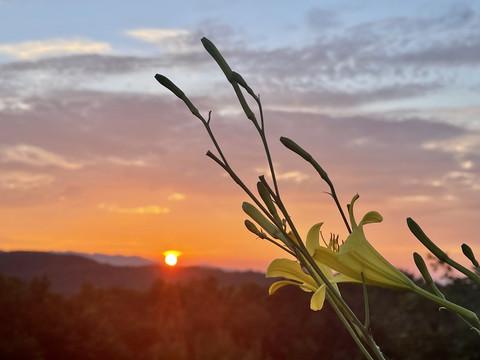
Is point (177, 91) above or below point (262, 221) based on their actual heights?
above

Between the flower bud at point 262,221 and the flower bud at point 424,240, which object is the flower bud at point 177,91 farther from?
the flower bud at point 424,240

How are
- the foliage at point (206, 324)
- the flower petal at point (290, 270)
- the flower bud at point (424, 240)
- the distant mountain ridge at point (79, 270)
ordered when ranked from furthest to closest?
the distant mountain ridge at point (79, 270), the foliage at point (206, 324), the flower petal at point (290, 270), the flower bud at point (424, 240)

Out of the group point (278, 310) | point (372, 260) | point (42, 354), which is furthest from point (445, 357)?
point (372, 260)

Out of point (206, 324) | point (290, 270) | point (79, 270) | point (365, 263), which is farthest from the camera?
point (79, 270)

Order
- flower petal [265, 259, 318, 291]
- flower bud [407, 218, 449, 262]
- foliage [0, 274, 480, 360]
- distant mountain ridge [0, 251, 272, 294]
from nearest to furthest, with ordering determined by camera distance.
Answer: flower bud [407, 218, 449, 262] → flower petal [265, 259, 318, 291] → foliage [0, 274, 480, 360] → distant mountain ridge [0, 251, 272, 294]

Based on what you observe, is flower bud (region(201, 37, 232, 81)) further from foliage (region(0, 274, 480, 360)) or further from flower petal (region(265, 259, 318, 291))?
foliage (region(0, 274, 480, 360))

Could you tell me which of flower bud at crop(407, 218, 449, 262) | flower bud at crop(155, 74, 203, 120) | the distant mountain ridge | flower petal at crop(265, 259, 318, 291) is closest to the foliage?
flower petal at crop(265, 259, 318, 291)

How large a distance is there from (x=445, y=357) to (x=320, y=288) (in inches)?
263

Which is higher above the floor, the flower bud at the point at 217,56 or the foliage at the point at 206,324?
the flower bud at the point at 217,56

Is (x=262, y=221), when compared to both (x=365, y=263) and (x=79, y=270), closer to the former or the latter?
(x=365, y=263)

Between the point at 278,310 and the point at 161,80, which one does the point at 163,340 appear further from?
the point at 161,80

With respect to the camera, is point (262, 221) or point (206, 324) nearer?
point (262, 221)

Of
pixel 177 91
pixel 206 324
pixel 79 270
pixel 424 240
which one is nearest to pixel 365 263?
pixel 424 240

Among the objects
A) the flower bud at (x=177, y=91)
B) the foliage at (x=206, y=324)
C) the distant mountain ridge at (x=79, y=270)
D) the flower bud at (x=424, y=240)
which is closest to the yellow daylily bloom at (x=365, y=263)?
the flower bud at (x=424, y=240)
